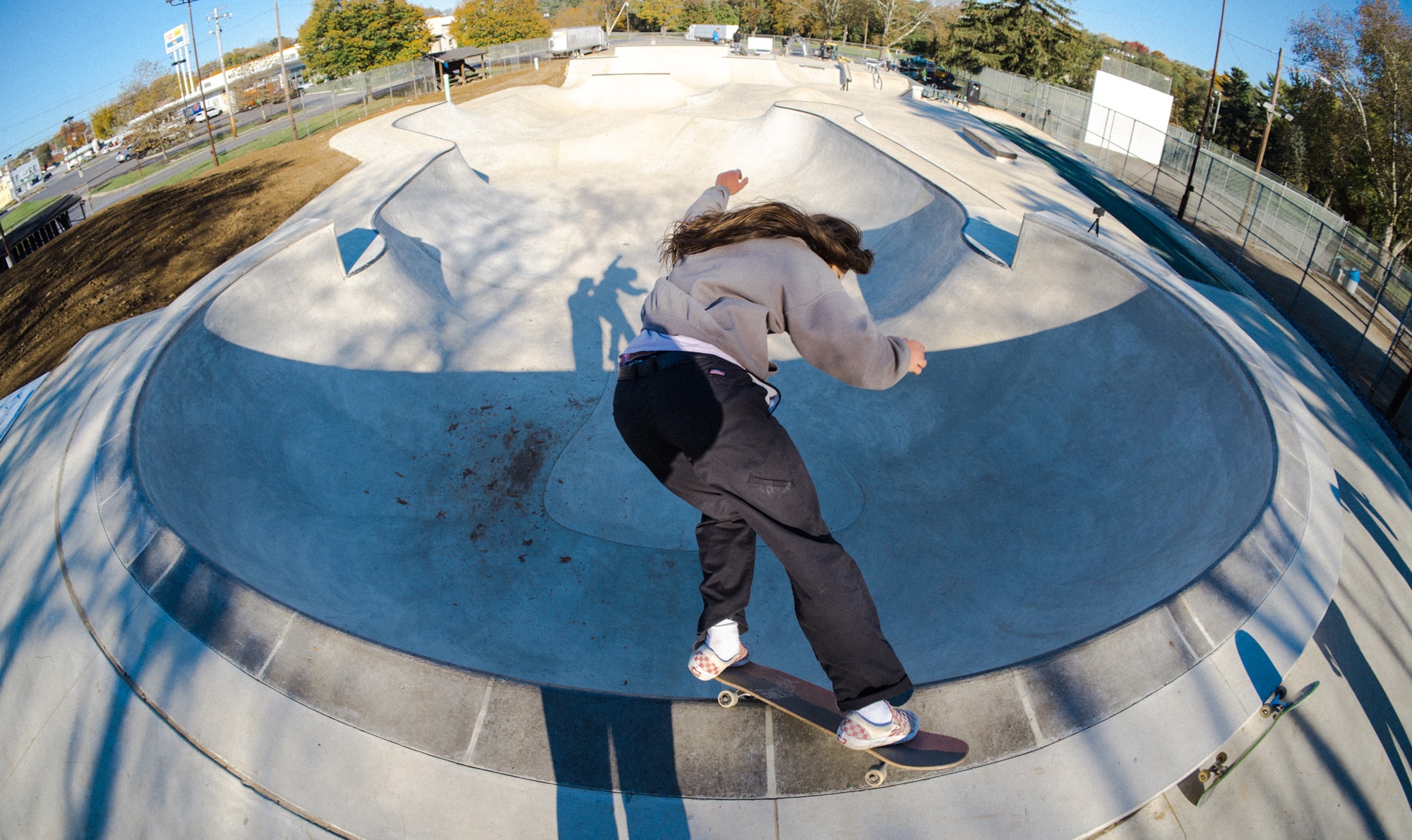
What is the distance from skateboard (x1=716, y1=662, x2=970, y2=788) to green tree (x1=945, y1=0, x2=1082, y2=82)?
52117 millimetres

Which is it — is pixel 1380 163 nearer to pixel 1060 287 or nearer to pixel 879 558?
pixel 1060 287

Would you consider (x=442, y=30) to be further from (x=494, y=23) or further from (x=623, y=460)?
(x=623, y=460)

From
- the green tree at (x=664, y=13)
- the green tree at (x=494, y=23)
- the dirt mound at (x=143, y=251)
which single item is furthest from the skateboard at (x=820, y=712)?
the green tree at (x=664, y=13)

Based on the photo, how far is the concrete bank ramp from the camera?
443 centimetres

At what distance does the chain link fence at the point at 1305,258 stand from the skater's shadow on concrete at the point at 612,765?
876 centimetres

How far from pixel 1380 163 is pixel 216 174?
43337 millimetres

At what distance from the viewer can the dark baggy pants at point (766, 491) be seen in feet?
7.32

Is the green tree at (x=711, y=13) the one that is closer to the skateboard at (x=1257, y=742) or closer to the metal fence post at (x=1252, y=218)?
the metal fence post at (x=1252, y=218)

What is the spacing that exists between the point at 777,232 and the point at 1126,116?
25.0 m

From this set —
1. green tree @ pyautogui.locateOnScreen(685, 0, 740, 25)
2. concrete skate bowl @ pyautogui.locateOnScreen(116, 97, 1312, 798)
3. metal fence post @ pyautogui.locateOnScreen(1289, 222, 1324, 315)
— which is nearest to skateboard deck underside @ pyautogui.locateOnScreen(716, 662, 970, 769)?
concrete skate bowl @ pyautogui.locateOnScreen(116, 97, 1312, 798)

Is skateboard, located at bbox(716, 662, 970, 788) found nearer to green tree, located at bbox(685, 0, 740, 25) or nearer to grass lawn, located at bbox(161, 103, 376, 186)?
grass lawn, located at bbox(161, 103, 376, 186)

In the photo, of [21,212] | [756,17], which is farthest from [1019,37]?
[21,212]

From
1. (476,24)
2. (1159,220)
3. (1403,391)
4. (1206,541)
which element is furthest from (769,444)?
(476,24)

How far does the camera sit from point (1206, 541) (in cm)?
399
